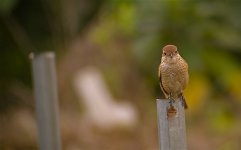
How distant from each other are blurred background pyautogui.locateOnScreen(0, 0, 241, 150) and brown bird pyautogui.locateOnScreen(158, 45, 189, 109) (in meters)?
2.67

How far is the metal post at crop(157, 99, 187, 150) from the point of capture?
8.25 feet

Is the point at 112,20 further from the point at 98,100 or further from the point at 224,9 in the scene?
the point at 224,9

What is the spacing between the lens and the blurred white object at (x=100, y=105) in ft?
21.9

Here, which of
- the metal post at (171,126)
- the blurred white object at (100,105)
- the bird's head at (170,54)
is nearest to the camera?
the metal post at (171,126)

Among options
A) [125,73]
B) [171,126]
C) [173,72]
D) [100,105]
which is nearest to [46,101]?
[173,72]

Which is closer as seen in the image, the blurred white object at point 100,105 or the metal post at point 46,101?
the metal post at point 46,101

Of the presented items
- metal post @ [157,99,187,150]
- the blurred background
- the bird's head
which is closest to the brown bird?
the bird's head

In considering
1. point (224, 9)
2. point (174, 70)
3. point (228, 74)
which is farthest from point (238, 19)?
point (174, 70)

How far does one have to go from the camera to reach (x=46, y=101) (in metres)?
3.42

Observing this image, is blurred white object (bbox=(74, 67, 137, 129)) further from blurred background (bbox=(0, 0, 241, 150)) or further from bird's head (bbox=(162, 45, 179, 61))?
bird's head (bbox=(162, 45, 179, 61))

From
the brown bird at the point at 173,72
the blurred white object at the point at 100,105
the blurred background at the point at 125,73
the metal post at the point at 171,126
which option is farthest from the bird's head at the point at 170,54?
the blurred white object at the point at 100,105

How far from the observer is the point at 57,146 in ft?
11.2

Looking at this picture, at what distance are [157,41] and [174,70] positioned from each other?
11.4ft

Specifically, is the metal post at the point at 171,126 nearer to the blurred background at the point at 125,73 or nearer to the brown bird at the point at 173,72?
the brown bird at the point at 173,72
